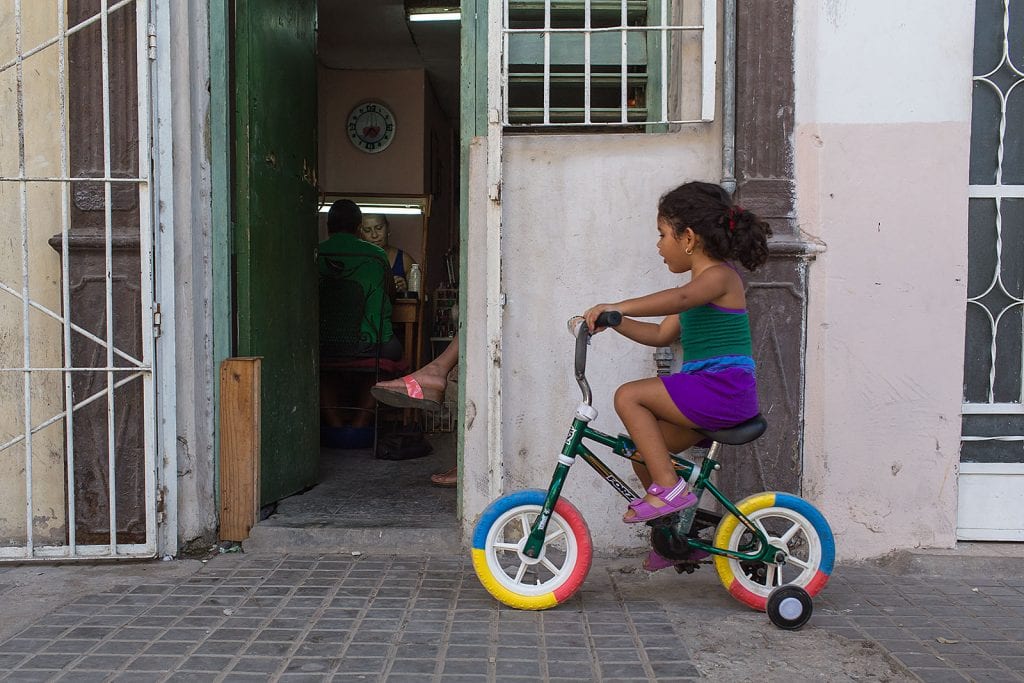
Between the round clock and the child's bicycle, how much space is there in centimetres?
718

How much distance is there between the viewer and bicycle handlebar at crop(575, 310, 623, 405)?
325cm

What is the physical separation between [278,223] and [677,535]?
9.51 ft

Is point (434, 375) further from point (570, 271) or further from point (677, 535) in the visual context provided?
point (677, 535)

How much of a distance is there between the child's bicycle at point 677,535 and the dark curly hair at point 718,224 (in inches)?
22.8

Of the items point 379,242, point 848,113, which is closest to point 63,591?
point 848,113

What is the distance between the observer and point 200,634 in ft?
10.9

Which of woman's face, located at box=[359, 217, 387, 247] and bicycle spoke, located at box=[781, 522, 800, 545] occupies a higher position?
woman's face, located at box=[359, 217, 387, 247]

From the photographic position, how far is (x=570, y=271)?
14.1ft

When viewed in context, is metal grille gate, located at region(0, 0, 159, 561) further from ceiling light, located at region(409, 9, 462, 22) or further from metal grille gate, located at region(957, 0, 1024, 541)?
ceiling light, located at region(409, 9, 462, 22)

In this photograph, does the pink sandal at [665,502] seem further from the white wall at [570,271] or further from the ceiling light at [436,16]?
the ceiling light at [436,16]

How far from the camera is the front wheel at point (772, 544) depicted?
354 centimetres

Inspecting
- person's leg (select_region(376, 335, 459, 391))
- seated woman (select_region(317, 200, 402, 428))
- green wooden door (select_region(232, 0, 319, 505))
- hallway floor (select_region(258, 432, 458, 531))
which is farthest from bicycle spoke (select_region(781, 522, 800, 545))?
seated woman (select_region(317, 200, 402, 428))

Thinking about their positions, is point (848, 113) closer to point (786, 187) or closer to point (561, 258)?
point (786, 187)

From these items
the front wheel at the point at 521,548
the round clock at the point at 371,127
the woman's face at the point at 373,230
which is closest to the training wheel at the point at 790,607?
the front wheel at the point at 521,548
